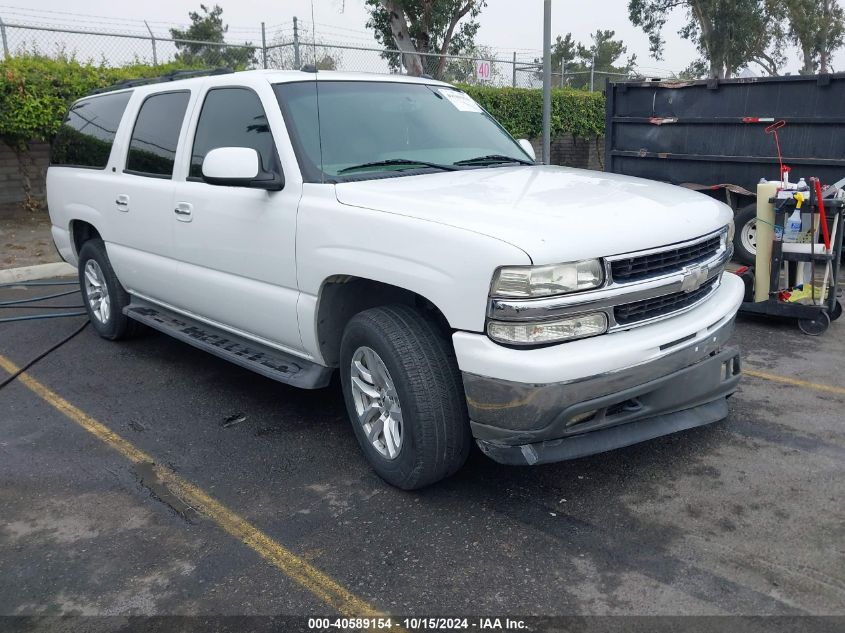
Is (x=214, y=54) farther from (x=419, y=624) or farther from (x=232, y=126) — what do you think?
(x=419, y=624)

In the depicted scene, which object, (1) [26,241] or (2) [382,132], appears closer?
(2) [382,132]

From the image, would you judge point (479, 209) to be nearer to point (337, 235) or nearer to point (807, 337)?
point (337, 235)

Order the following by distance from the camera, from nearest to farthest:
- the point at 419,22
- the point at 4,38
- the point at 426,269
→ the point at 426,269 → the point at 4,38 → the point at 419,22

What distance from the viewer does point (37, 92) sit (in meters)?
11.3

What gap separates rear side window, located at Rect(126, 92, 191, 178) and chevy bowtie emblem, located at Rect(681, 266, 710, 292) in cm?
327

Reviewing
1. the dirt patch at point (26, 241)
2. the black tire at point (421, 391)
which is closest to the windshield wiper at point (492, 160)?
the black tire at point (421, 391)

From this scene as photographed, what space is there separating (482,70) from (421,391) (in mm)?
18262

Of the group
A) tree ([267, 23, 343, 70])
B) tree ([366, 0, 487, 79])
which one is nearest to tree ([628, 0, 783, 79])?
tree ([366, 0, 487, 79])

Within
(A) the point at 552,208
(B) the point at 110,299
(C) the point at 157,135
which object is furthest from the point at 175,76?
(A) the point at 552,208

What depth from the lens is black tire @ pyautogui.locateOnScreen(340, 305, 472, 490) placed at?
3.37m

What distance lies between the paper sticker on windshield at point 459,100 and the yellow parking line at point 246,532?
2.78 metres

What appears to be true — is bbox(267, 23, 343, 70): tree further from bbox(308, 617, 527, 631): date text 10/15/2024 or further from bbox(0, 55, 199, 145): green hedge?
bbox(308, 617, 527, 631): date text 10/15/2024

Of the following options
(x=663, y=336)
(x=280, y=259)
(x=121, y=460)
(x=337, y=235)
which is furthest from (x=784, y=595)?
(x=121, y=460)

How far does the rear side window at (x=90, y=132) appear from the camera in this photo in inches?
233
